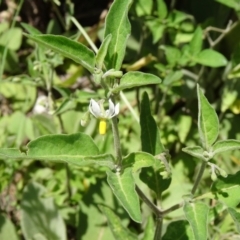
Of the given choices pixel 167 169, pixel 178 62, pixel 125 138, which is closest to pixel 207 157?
pixel 167 169

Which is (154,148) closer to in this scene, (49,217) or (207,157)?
(207,157)

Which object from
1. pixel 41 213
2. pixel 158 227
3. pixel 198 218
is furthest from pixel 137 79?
pixel 41 213

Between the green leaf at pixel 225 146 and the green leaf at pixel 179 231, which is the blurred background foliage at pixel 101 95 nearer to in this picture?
the green leaf at pixel 179 231

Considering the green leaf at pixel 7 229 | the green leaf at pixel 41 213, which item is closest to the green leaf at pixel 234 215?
the green leaf at pixel 41 213

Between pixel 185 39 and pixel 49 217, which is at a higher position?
pixel 185 39

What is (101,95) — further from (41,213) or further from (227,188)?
(227,188)

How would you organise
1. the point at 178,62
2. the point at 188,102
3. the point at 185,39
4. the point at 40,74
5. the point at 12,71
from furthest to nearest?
the point at 12,71
the point at 188,102
the point at 185,39
the point at 178,62
the point at 40,74

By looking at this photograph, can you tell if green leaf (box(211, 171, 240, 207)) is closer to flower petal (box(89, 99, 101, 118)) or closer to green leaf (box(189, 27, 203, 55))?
flower petal (box(89, 99, 101, 118))
